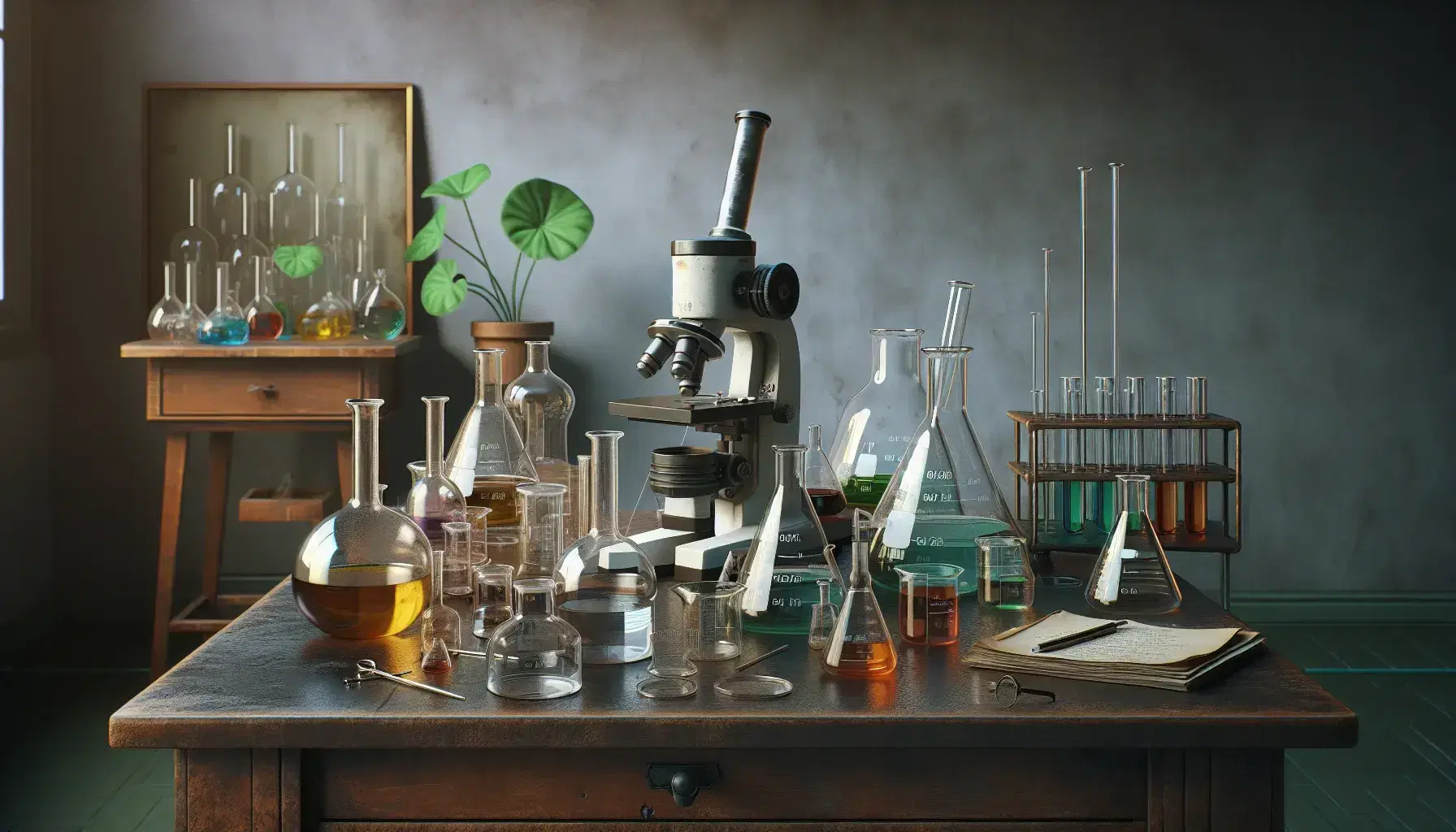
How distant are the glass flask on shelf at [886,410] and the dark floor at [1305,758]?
144 centimetres

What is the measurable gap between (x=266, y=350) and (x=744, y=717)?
2687 mm

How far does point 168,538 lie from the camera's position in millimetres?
3627

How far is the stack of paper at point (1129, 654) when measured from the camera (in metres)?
1.19

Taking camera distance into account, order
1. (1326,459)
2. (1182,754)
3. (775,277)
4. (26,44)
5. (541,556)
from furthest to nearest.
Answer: (1326,459) → (26,44) → (775,277) → (541,556) → (1182,754)

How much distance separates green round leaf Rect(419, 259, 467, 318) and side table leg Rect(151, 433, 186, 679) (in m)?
0.76

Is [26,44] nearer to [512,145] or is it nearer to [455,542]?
[512,145]

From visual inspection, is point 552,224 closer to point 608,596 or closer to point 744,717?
point 608,596

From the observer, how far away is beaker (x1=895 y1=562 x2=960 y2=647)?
4.33 ft

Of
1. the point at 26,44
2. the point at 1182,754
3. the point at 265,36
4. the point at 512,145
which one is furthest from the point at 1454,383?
the point at 26,44

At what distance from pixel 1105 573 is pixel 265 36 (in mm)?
3421

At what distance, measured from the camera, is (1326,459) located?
4.18m

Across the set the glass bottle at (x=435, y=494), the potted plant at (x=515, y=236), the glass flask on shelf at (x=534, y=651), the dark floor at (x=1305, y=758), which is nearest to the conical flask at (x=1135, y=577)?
the glass flask on shelf at (x=534, y=651)

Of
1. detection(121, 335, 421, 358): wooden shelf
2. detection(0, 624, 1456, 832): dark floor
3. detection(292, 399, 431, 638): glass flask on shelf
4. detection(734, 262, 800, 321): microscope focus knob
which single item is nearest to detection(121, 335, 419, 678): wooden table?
detection(121, 335, 421, 358): wooden shelf

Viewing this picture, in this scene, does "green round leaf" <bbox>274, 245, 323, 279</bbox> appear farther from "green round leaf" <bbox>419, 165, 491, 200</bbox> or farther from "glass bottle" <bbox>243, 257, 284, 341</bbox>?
"green round leaf" <bbox>419, 165, 491, 200</bbox>
